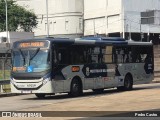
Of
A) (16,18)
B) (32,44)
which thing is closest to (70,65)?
(32,44)

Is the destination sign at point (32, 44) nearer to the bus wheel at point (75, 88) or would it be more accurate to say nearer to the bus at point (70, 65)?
the bus at point (70, 65)

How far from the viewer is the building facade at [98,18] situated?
303 ft

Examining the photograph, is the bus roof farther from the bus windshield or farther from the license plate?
the license plate

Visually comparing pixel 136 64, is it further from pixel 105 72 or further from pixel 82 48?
pixel 82 48

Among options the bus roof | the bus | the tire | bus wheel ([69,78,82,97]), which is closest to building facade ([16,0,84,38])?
the tire

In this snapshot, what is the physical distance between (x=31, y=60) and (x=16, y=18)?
70255 mm

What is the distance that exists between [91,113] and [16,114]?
4421mm

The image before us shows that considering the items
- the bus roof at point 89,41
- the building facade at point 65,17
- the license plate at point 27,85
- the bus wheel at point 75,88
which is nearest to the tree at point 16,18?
the building facade at point 65,17

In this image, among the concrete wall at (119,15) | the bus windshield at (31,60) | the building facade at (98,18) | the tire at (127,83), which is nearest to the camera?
the bus windshield at (31,60)

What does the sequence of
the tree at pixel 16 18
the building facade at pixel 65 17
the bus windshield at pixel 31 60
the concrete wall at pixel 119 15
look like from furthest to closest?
1. the building facade at pixel 65 17
2. the tree at pixel 16 18
3. the concrete wall at pixel 119 15
4. the bus windshield at pixel 31 60

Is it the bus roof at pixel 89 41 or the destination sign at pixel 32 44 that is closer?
the destination sign at pixel 32 44

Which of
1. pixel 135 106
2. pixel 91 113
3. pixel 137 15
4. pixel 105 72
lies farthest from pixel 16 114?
pixel 137 15

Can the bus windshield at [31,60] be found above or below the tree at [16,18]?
below

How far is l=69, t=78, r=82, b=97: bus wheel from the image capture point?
83.6ft
